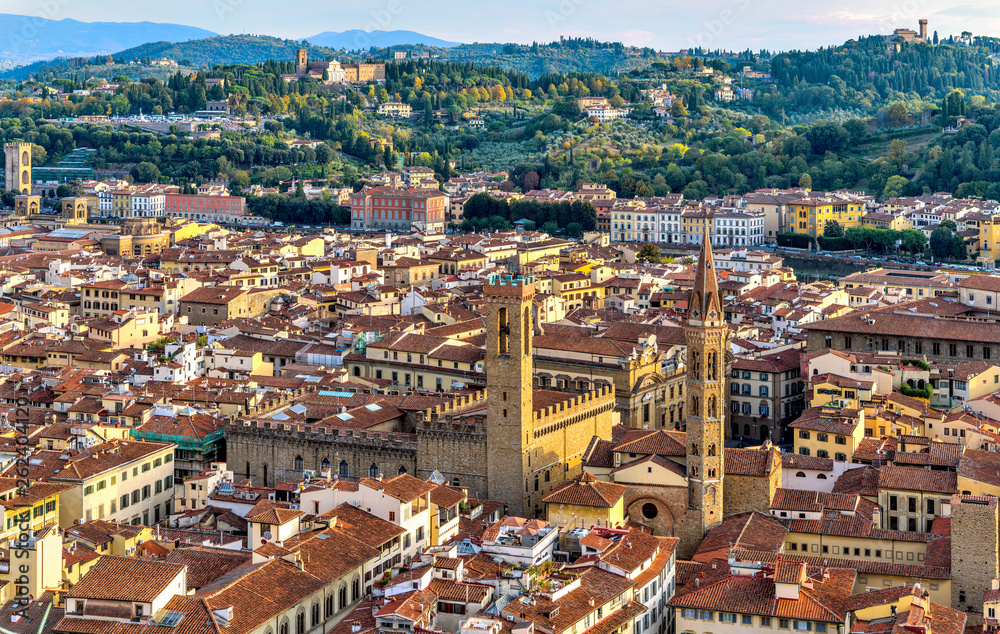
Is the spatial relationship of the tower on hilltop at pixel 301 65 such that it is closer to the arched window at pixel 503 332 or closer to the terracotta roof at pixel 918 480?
the arched window at pixel 503 332

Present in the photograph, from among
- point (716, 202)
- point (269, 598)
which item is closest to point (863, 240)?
point (716, 202)

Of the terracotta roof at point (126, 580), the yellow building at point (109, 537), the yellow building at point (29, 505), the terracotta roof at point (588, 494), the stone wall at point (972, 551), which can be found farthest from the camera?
the terracotta roof at point (588, 494)

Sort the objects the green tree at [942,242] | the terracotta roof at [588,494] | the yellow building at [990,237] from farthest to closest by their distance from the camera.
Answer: the green tree at [942,242] < the yellow building at [990,237] < the terracotta roof at [588,494]

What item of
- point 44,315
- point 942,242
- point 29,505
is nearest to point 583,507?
point 29,505

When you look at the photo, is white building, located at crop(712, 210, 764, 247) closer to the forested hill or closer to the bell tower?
the bell tower

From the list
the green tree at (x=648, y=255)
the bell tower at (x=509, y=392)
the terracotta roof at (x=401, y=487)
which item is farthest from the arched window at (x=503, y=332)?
the green tree at (x=648, y=255)

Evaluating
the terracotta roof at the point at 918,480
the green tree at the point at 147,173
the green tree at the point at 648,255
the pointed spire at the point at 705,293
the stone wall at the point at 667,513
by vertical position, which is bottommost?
the stone wall at the point at 667,513

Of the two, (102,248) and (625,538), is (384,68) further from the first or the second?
(625,538)
